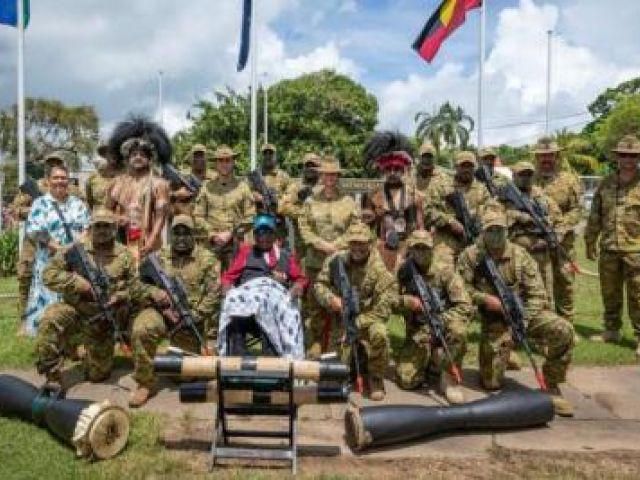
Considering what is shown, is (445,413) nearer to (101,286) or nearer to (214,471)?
(214,471)

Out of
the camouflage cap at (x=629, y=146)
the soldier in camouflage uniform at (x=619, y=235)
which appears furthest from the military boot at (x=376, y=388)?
the camouflage cap at (x=629, y=146)

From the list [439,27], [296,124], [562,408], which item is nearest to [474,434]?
[562,408]

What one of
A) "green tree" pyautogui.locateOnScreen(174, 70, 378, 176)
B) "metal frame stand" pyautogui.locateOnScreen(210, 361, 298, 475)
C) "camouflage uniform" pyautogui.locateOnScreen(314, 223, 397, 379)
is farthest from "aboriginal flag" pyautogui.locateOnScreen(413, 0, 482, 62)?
"green tree" pyautogui.locateOnScreen(174, 70, 378, 176)

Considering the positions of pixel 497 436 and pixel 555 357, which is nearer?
pixel 497 436

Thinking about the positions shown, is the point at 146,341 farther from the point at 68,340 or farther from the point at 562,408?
the point at 562,408

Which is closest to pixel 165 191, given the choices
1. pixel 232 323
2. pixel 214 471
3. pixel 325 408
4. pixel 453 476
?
pixel 232 323

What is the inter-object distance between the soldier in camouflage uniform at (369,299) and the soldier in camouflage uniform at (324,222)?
75cm

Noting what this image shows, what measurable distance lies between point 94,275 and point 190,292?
31.3 inches

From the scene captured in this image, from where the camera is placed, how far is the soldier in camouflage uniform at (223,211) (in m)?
8.13

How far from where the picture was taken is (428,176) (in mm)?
8422

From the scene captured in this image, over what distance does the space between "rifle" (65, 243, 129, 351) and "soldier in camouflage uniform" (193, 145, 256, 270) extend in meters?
1.71

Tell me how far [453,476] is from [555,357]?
1901 millimetres

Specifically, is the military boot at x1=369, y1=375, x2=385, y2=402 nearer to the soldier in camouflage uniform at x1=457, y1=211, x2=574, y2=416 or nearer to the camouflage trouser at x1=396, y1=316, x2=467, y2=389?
the camouflage trouser at x1=396, y1=316, x2=467, y2=389

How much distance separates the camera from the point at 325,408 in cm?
611
